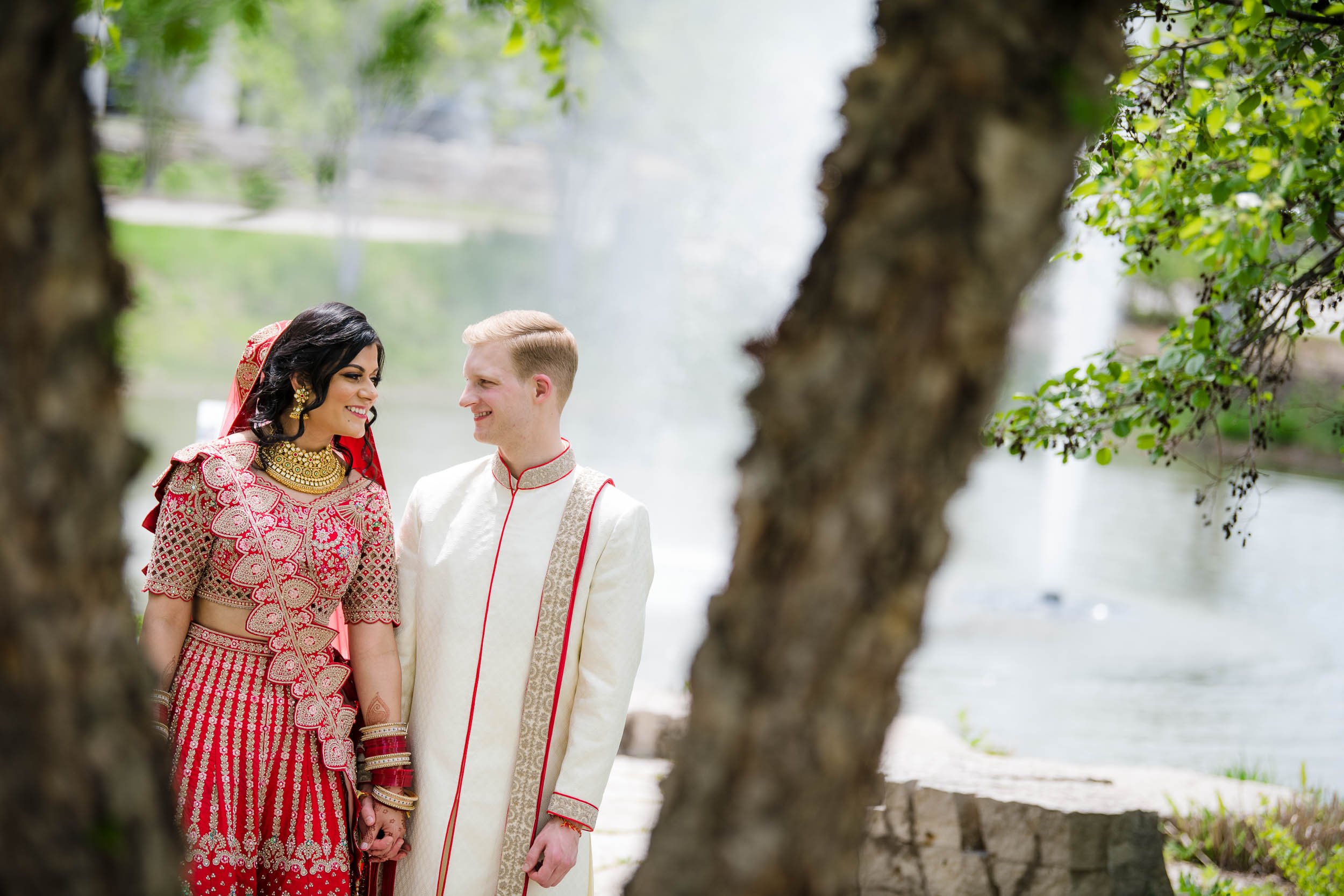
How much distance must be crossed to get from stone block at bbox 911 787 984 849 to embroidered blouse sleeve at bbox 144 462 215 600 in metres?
2.47

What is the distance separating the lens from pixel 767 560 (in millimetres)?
1106

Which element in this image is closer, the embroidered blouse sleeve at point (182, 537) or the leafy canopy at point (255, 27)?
the leafy canopy at point (255, 27)

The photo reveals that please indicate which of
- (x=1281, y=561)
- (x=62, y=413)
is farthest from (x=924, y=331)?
(x=1281, y=561)

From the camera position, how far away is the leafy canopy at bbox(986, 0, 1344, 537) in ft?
8.18

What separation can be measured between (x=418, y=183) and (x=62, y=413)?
27.5 meters

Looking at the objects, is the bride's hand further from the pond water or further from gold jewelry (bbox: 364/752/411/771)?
the pond water

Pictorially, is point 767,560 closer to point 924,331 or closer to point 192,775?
point 924,331

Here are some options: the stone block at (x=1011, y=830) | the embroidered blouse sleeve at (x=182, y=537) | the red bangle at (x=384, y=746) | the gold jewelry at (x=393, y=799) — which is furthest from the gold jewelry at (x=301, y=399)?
the stone block at (x=1011, y=830)

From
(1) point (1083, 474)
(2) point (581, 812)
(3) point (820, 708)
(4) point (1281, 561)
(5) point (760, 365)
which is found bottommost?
(2) point (581, 812)

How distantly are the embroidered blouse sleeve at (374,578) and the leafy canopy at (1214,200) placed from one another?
1.78m

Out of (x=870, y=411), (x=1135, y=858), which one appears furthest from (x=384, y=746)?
(x=1135, y=858)

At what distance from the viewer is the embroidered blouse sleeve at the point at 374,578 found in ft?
8.11

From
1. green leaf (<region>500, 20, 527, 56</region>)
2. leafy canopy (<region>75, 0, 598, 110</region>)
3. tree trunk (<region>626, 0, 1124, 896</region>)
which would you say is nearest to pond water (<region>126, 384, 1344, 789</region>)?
tree trunk (<region>626, 0, 1124, 896</region>)

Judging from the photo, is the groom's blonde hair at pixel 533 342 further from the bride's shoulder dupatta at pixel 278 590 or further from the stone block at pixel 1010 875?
the stone block at pixel 1010 875
